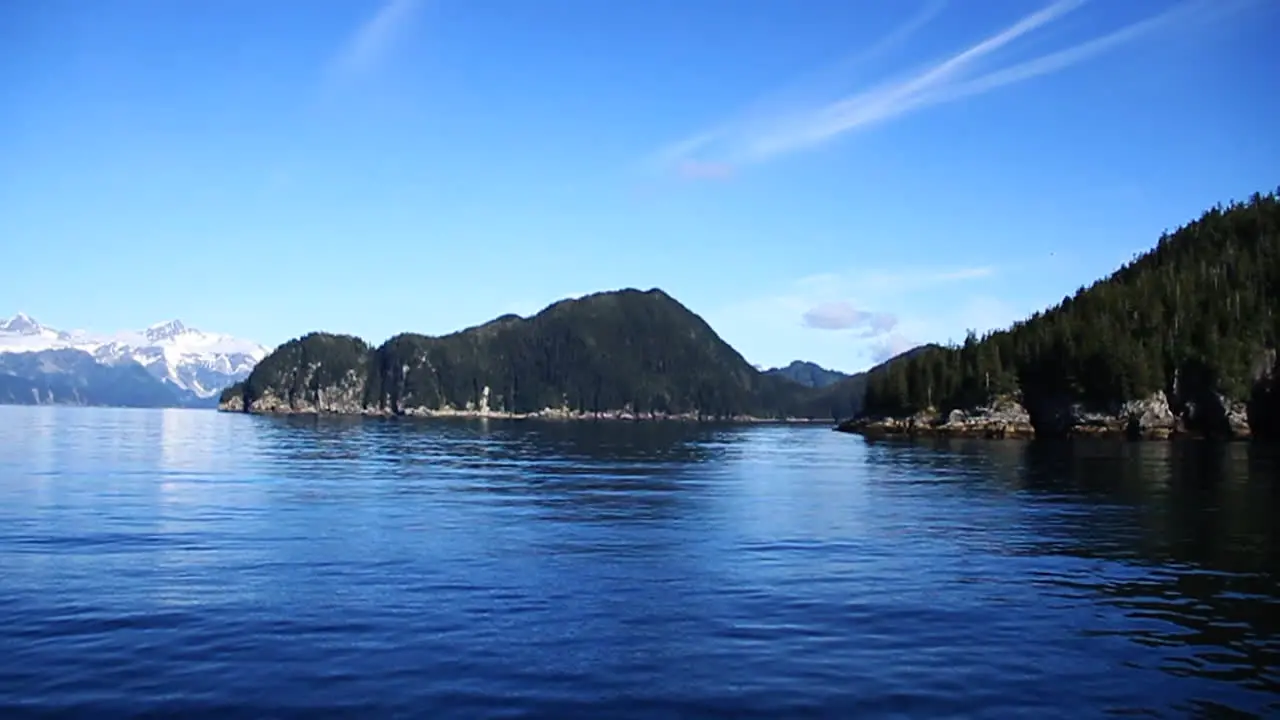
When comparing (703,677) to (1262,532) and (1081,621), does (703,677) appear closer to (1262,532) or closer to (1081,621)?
(1081,621)

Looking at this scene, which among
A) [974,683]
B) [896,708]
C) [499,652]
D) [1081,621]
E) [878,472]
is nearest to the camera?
[896,708]

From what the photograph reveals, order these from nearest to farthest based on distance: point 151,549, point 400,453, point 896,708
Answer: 1. point 896,708
2. point 151,549
3. point 400,453

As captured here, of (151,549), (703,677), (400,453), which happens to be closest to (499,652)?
(703,677)

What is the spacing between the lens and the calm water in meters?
20.6

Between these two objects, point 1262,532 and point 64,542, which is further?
point 1262,532

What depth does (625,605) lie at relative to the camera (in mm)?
29094

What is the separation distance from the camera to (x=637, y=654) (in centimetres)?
2359

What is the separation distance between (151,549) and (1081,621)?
31762 millimetres

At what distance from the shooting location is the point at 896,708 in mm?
19906

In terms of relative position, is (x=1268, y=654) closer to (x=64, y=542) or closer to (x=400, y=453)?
(x=64, y=542)

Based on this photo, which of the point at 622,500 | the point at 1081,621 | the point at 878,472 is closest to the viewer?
the point at 1081,621

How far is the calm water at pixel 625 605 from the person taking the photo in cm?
2061

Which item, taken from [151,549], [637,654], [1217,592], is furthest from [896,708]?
[151,549]

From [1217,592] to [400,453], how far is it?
9332 cm
